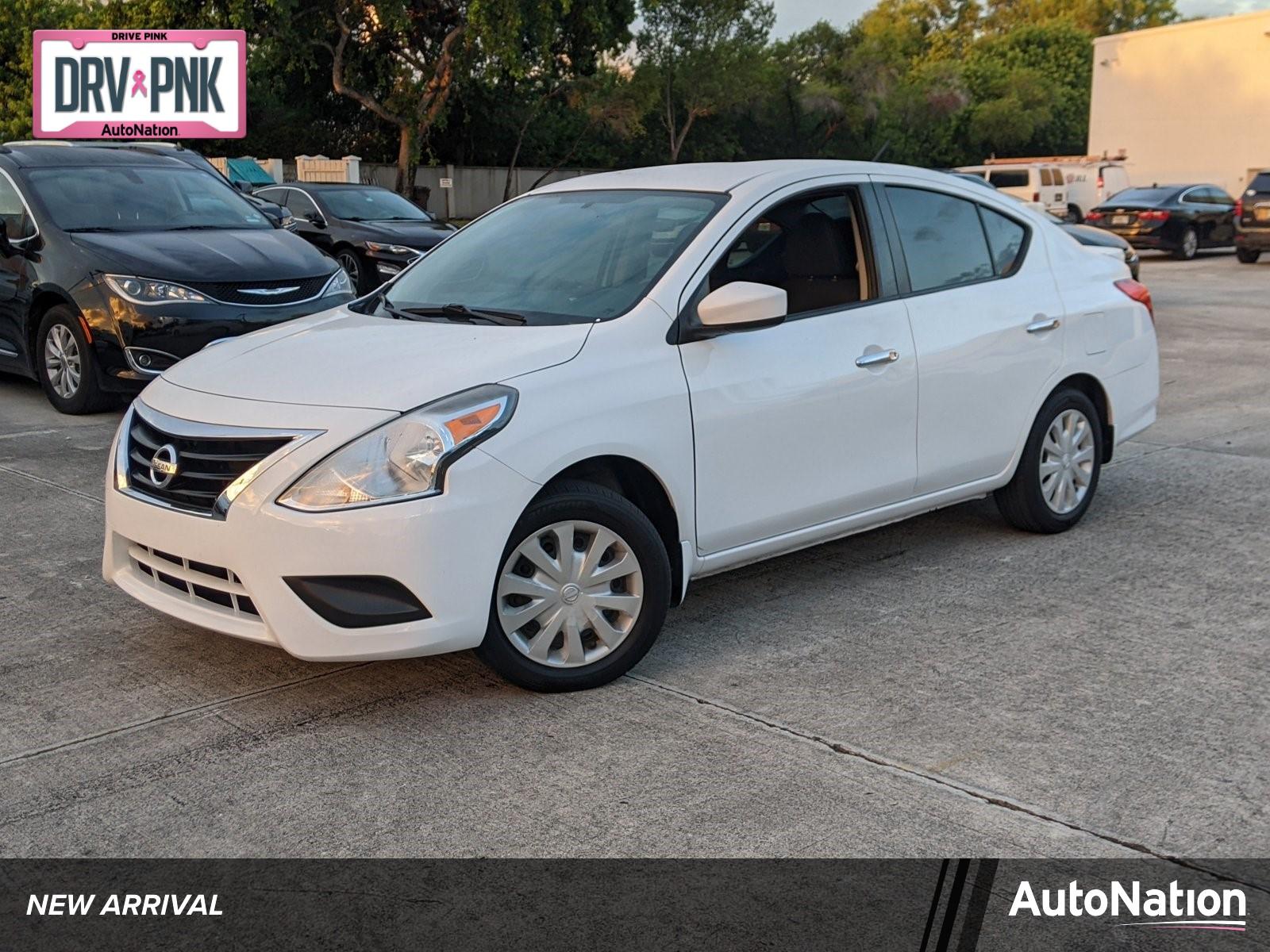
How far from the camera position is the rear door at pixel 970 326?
559cm

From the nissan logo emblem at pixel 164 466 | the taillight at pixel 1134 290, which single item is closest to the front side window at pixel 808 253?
the taillight at pixel 1134 290

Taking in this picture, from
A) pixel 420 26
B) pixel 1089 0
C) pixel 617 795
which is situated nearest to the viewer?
pixel 617 795

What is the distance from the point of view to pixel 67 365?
9531 mm

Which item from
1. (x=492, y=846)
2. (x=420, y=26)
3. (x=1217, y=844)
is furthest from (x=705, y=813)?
(x=420, y=26)

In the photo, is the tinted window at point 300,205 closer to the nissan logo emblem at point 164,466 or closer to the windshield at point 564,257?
the windshield at point 564,257

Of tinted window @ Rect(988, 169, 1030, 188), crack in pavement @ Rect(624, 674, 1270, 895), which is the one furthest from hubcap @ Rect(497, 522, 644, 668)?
tinted window @ Rect(988, 169, 1030, 188)

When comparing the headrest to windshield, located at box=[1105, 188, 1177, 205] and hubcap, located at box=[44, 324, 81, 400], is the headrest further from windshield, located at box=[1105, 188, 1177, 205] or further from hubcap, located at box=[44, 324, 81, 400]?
windshield, located at box=[1105, 188, 1177, 205]

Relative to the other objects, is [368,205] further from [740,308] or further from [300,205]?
[740,308]

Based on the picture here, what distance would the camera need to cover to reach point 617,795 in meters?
3.74

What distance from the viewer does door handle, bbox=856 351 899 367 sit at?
528 centimetres

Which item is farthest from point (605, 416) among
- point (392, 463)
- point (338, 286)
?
point (338, 286)

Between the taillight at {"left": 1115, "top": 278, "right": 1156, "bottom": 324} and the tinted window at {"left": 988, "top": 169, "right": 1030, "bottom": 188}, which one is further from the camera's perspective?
the tinted window at {"left": 988, "top": 169, "right": 1030, "bottom": 188}

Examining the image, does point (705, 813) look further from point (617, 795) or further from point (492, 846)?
point (492, 846)

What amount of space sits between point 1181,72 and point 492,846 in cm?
4776
